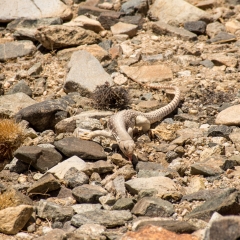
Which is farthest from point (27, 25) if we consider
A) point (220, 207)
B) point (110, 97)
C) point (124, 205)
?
point (220, 207)

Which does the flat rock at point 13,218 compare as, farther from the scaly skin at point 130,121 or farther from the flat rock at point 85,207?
the scaly skin at point 130,121

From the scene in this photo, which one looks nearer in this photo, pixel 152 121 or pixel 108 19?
pixel 152 121

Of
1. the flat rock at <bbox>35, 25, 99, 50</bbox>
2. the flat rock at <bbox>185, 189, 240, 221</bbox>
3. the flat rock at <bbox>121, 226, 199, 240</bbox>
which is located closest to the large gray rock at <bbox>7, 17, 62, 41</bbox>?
the flat rock at <bbox>35, 25, 99, 50</bbox>

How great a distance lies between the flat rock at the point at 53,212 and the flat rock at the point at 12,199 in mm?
199

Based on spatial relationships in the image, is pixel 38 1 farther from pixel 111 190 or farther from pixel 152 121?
pixel 111 190

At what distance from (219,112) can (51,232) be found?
161 inches

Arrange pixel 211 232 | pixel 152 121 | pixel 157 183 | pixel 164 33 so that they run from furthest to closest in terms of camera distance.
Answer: pixel 164 33 → pixel 152 121 → pixel 157 183 → pixel 211 232

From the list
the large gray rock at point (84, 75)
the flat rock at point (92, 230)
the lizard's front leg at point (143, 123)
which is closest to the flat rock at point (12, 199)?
the flat rock at point (92, 230)

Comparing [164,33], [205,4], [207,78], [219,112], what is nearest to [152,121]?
[219,112]

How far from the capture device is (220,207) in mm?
5070

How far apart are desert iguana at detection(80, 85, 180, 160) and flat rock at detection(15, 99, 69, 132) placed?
86 cm

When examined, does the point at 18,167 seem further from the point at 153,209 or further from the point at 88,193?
the point at 153,209

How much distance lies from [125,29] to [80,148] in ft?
16.4

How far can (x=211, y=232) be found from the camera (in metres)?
4.30
